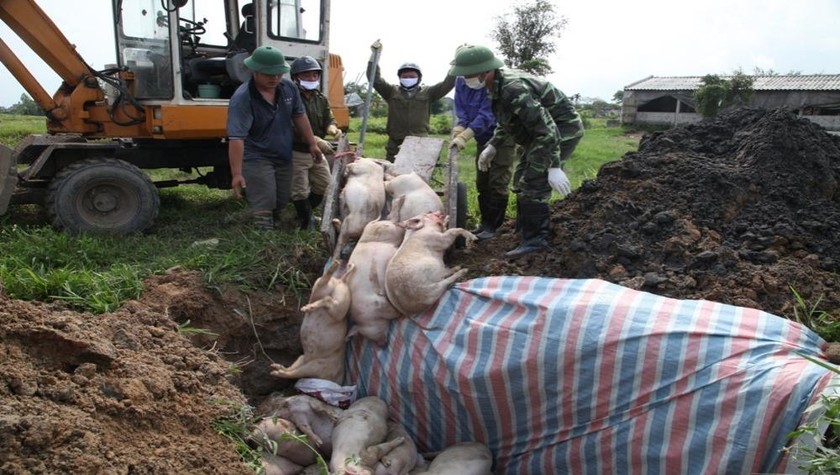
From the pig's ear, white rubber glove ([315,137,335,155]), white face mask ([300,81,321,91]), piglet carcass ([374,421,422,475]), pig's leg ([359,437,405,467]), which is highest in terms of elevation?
white face mask ([300,81,321,91])

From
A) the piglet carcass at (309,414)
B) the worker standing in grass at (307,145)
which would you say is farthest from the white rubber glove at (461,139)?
the piglet carcass at (309,414)

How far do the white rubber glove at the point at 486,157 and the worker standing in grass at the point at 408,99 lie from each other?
207cm

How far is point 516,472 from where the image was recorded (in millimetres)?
3232

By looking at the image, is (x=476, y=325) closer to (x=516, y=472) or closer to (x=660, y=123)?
(x=516, y=472)

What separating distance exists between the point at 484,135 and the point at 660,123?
21.0 meters

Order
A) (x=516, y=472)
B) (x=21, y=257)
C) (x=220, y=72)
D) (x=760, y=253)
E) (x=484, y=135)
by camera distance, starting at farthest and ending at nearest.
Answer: (x=220, y=72), (x=484, y=135), (x=21, y=257), (x=760, y=253), (x=516, y=472)

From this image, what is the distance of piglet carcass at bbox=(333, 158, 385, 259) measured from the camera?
14.1 feet

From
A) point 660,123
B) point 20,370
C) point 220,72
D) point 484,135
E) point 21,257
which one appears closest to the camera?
point 20,370

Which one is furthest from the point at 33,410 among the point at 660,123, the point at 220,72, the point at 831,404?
the point at 660,123

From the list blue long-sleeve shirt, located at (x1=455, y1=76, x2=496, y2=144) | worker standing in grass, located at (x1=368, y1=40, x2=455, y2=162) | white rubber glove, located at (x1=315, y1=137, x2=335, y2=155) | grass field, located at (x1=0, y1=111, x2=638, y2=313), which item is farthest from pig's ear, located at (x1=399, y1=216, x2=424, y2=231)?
worker standing in grass, located at (x1=368, y1=40, x2=455, y2=162)

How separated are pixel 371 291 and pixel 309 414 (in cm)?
80

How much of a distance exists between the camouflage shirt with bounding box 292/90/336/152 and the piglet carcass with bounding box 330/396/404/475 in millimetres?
2734

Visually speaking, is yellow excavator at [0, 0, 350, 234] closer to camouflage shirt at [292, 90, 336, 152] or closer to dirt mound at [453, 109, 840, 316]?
camouflage shirt at [292, 90, 336, 152]

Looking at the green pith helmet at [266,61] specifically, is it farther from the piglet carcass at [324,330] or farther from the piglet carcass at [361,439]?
the piglet carcass at [361,439]
